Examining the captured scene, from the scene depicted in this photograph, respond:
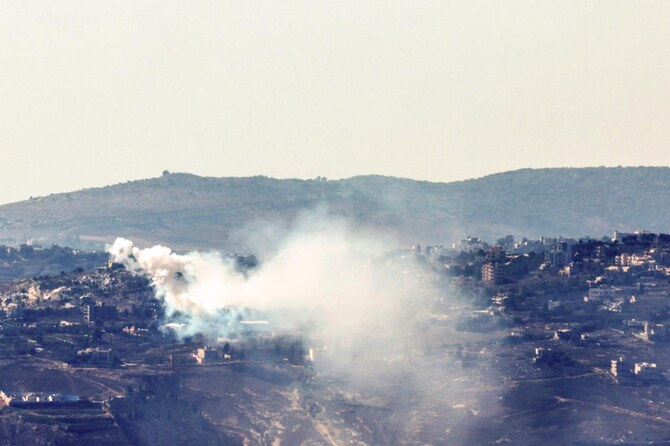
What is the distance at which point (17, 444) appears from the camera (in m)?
198

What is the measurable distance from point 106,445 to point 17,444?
8083 millimetres

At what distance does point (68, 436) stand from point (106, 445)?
361 centimetres

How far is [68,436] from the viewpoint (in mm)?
199875

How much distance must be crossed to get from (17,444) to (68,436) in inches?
191

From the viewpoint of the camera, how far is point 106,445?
655ft
